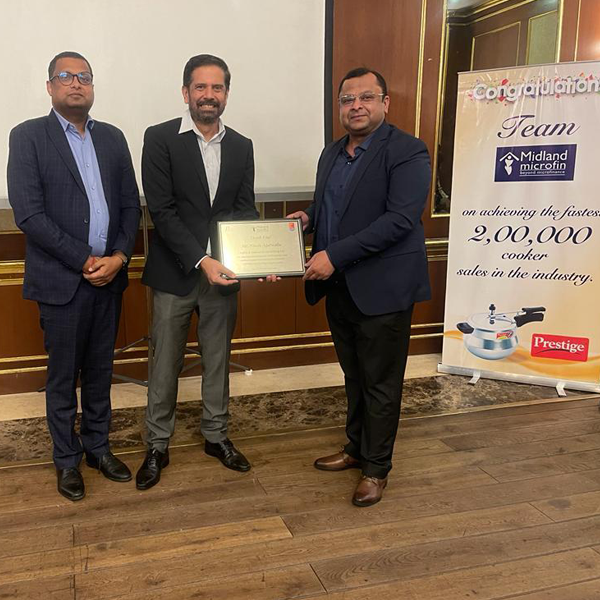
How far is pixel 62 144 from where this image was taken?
2.26 m

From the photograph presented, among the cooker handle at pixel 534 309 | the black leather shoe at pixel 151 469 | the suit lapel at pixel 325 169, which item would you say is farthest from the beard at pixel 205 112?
the cooker handle at pixel 534 309

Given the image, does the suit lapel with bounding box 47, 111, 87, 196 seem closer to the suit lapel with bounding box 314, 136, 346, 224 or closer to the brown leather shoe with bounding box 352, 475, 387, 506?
the suit lapel with bounding box 314, 136, 346, 224

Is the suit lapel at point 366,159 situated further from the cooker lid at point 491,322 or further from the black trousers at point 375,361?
the cooker lid at point 491,322

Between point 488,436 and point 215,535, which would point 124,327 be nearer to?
point 215,535

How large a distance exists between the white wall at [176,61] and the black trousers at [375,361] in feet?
4.67

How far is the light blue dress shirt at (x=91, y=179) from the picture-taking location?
91.4 inches

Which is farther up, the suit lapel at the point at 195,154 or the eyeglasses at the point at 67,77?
the eyeglasses at the point at 67,77

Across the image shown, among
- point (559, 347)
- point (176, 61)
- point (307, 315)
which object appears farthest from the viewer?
Answer: point (307, 315)

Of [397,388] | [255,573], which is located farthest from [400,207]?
[255,573]

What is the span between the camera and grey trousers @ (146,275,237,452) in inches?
101

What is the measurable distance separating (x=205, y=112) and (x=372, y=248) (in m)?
0.82

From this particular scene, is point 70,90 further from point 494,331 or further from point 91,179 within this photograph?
point 494,331

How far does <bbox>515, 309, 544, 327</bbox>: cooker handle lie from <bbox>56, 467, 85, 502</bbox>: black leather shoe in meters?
2.57

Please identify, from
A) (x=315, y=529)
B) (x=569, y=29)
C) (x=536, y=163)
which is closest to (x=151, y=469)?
(x=315, y=529)
